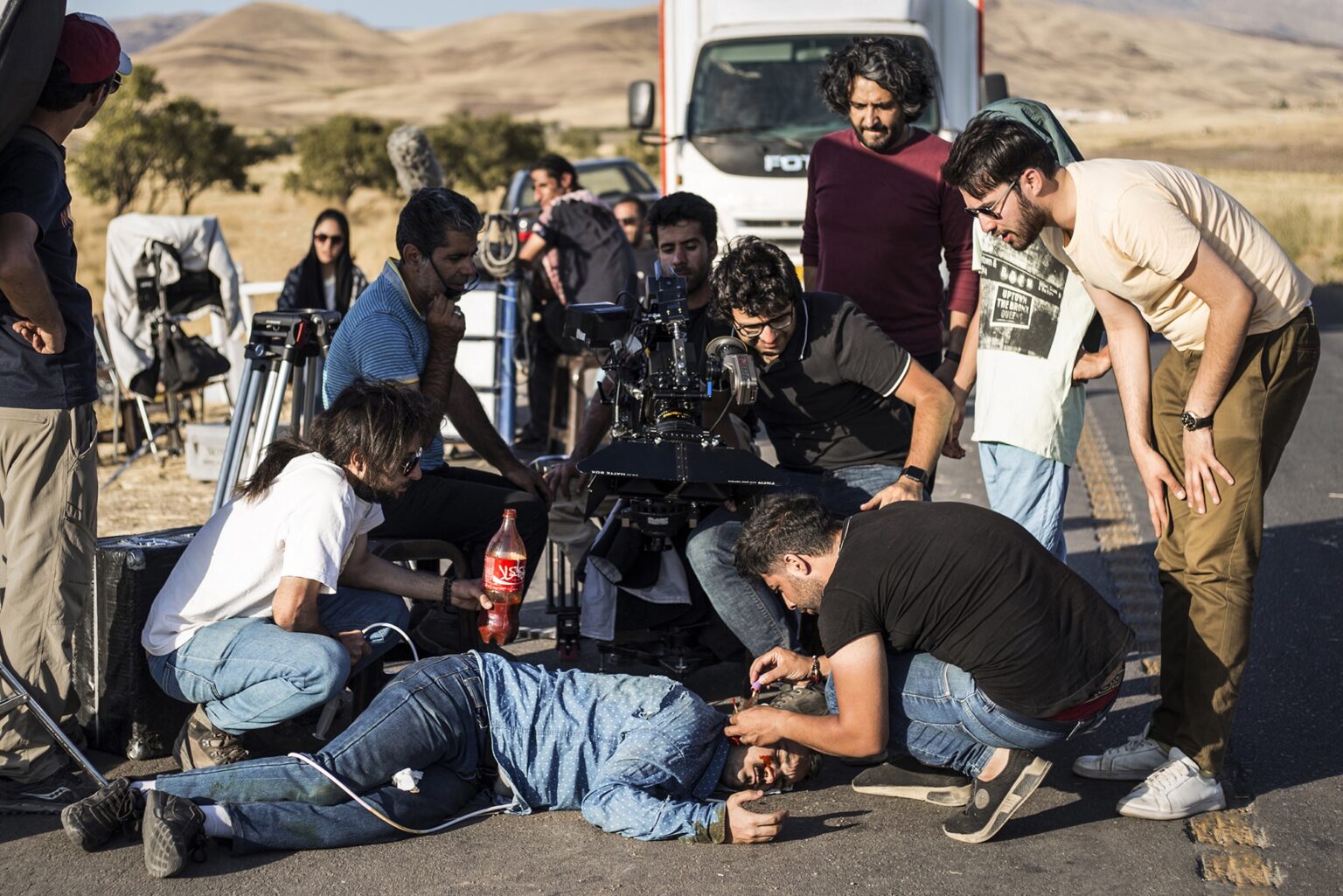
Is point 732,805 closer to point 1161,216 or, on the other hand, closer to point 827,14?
point 1161,216

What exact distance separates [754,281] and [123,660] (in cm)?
224

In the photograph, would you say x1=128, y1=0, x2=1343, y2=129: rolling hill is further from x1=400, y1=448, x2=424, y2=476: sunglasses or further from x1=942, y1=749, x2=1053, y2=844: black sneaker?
x1=942, y1=749, x2=1053, y2=844: black sneaker

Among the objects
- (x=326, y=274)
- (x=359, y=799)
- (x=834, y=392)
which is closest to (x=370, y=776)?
(x=359, y=799)

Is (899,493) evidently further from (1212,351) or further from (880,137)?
(880,137)

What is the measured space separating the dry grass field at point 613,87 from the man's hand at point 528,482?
16240 millimetres

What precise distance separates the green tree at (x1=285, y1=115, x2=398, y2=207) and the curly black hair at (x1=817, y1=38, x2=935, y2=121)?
2794 centimetres

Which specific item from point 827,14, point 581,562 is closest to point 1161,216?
point 581,562

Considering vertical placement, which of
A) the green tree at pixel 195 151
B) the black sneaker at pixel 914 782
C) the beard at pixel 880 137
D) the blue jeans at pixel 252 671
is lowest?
the black sneaker at pixel 914 782

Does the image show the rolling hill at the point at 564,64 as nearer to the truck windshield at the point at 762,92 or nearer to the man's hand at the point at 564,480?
the truck windshield at the point at 762,92

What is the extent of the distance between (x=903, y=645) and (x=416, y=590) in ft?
5.20

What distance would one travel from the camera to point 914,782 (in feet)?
13.7

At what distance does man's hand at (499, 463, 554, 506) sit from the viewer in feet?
17.4

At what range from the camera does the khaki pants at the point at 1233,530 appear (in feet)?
13.0

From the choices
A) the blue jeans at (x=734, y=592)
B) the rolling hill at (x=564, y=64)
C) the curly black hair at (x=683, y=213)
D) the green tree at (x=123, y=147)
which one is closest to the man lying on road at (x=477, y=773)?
the blue jeans at (x=734, y=592)
